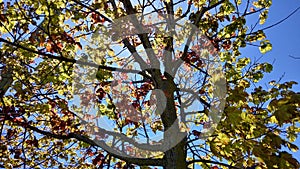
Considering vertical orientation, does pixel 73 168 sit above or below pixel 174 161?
above

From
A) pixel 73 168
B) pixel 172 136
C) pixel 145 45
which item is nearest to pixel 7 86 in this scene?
pixel 73 168

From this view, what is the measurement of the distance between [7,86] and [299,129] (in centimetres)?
635

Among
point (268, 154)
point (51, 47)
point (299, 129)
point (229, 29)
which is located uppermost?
point (229, 29)

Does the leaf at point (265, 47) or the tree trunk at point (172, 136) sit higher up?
the leaf at point (265, 47)

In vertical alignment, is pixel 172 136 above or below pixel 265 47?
below

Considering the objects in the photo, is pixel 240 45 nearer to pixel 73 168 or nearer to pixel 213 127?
pixel 213 127

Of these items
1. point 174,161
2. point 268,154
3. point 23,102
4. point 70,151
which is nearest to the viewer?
point 268,154

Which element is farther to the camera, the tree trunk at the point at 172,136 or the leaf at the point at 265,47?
the leaf at the point at 265,47

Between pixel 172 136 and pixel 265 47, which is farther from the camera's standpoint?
pixel 265 47

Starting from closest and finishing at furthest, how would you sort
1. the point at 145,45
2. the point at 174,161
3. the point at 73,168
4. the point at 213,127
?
the point at 174,161, the point at 213,127, the point at 145,45, the point at 73,168

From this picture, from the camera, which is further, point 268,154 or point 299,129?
point 299,129

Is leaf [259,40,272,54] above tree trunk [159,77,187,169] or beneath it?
above

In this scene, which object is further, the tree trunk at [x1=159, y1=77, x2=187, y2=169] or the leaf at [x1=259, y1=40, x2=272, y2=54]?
the leaf at [x1=259, y1=40, x2=272, y2=54]

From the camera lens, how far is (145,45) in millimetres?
5223
